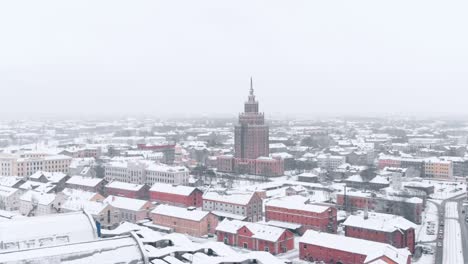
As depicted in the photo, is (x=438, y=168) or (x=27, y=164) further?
(x=438, y=168)

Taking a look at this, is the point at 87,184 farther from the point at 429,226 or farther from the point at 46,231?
the point at 429,226

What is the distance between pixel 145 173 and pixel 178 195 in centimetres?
918

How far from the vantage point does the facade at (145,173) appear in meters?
36.8

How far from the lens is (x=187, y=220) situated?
24.8 m

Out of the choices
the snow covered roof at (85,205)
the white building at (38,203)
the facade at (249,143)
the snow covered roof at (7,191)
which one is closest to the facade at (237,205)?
the snow covered roof at (85,205)

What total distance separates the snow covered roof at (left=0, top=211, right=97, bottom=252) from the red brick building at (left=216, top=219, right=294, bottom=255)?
723 cm

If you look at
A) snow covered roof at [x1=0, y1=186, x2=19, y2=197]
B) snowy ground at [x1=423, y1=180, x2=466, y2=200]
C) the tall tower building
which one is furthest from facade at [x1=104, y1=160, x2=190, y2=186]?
snowy ground at [x1=423, y1=180, x2=466, y2=200]

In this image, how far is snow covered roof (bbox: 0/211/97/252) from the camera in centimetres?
1647

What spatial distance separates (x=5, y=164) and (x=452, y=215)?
106 feet

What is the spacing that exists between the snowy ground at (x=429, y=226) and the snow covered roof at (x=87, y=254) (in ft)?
47.9

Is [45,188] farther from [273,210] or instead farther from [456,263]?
[456,263]

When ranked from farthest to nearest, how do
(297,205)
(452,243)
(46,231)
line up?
1. (297,205)
2. (452,243)
3. (46,231)

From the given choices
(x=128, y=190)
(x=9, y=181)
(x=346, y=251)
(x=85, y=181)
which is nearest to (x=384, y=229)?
(x=346, y=251)

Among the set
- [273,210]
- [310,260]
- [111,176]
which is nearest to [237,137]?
[111,176]
